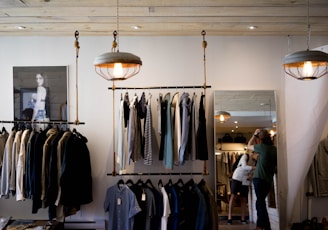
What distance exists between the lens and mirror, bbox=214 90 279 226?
455 cm

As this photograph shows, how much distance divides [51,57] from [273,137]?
2.81m

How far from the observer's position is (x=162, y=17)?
4023 millimetres

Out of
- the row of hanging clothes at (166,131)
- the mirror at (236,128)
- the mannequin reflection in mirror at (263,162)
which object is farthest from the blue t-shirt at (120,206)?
the mannequin reflection in mirror at (263,162)

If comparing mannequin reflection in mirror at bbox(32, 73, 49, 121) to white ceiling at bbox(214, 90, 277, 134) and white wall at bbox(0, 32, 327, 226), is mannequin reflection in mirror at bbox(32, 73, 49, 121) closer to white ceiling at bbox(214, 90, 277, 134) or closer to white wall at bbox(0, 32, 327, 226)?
white wall at bbox(0, 32, 327, 226)

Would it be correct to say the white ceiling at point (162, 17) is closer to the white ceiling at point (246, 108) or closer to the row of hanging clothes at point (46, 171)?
the white ceiling at point (246, 108)

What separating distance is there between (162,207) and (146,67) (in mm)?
1652

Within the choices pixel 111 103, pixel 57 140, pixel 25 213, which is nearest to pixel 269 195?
pixel 111 103

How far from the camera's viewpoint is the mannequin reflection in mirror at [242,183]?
457 cm

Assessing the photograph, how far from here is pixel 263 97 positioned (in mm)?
4656

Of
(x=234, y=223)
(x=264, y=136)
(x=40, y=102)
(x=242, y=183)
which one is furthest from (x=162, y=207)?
(x=40, y=102)

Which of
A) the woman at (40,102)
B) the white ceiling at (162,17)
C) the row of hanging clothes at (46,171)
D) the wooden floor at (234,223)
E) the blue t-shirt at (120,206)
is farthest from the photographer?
the woman at (40,102)

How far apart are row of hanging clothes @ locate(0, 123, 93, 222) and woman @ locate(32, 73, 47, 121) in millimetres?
397

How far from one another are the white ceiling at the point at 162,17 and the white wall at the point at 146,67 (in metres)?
0.12

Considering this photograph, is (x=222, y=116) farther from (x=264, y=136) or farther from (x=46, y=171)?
(x=46, y=171)
